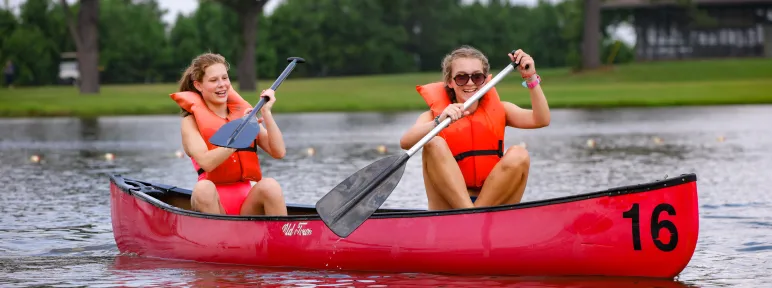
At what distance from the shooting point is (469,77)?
323 inches

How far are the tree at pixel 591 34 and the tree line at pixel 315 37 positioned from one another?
1188 centimetres

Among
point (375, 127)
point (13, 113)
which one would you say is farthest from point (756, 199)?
point (13, 113)

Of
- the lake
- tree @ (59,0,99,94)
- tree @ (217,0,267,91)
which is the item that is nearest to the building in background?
tree @ (217,0,267,91)

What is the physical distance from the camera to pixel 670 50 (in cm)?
5922

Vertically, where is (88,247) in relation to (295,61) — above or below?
below

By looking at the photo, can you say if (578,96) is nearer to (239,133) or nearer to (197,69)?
(197,69)

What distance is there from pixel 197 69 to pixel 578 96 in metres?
28.8

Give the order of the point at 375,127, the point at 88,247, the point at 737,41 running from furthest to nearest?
the point at 737,41
the point at 375,127
the point at 88,247

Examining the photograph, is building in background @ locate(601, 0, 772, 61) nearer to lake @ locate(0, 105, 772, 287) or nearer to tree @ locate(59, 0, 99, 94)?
tree @ locate(59, 0, 99, 94)

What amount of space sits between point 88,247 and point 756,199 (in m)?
5.51

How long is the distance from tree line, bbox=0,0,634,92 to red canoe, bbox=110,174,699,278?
5439 centimetres

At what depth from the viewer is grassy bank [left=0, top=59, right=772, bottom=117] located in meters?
33.8

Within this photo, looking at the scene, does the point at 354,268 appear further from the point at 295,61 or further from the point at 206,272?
the point at 295,61

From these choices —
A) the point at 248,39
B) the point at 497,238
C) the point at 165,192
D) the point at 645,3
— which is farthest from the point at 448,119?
the point at 645,3
